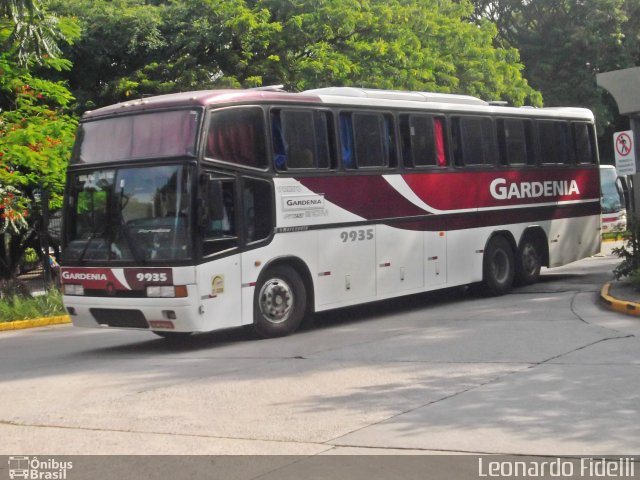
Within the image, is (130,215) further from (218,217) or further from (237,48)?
(237,48)

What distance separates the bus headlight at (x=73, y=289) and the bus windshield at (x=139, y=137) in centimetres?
167

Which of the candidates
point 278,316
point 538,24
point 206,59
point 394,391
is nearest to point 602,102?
point 538,24

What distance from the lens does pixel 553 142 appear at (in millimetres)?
20156

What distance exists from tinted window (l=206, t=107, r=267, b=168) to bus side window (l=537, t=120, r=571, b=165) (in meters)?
7.73

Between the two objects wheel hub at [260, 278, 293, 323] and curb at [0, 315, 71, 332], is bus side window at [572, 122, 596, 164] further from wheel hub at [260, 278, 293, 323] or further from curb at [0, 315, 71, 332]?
curb at [0, 315, 71, 332]

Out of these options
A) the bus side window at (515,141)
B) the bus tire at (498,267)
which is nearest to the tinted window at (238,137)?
the bus tire at (498,267)

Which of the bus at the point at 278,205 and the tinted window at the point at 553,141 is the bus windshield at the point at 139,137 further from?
the tinted window at the point at 553,141

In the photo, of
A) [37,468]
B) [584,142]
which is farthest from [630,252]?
[37,468]

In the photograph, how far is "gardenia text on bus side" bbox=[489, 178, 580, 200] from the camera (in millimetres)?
18438

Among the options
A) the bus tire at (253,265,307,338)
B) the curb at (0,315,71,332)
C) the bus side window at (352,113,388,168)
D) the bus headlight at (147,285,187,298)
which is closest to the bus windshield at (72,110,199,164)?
the bus headlight at (147,285,187,298)

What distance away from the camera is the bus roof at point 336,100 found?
43.9 ft

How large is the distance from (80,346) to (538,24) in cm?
3824

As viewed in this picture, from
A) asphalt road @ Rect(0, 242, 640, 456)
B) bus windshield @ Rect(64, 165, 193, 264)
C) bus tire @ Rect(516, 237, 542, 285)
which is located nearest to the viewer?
asphalt road @ Rect(0, 242, 640, 456)

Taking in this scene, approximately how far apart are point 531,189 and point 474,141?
75.0 inches
